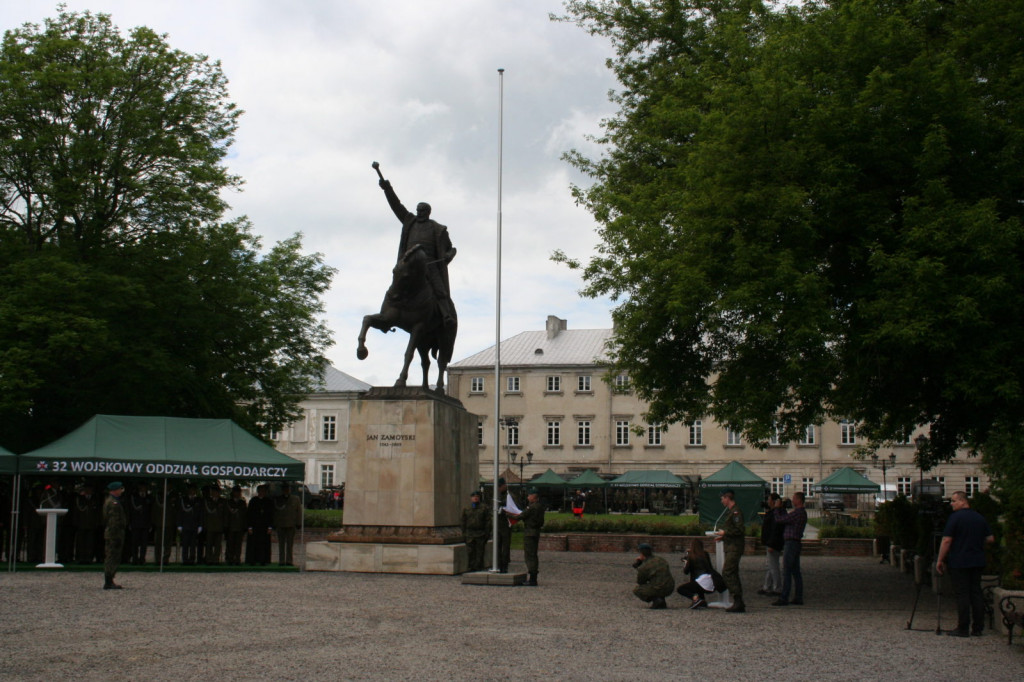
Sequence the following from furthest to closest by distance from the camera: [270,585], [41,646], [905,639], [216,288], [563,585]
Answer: [216,288] < [563,585] < [270,585] < [905,639] < [41,646]

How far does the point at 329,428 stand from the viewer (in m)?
82.2

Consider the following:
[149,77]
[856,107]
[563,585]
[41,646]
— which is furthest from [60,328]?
[856,107]

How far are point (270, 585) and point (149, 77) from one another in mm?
18293

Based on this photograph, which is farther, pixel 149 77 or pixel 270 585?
pixel 149 77

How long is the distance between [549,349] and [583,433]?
24.3ft

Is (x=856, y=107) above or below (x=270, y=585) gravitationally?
above

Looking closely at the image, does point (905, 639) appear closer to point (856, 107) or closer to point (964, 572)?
point (964, 572)

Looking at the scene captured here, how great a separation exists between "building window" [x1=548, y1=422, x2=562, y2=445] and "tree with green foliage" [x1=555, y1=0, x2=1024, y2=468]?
56540 mm

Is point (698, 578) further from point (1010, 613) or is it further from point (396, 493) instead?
point (396, 493)

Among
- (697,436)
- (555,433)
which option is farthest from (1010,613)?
(555,433)

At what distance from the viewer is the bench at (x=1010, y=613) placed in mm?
10734

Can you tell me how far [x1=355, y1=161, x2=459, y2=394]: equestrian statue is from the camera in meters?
19.7

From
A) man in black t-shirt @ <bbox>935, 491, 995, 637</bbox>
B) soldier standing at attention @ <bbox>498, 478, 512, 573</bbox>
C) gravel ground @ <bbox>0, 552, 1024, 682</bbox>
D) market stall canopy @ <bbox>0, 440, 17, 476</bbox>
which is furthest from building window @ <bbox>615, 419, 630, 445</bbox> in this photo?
man in black t-shirt @ <bbox>935, 491, 995, 637</bbox>

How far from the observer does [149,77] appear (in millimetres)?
29609
